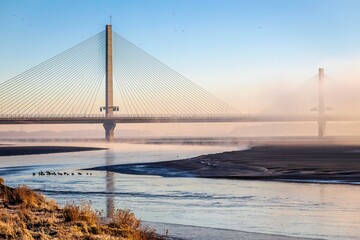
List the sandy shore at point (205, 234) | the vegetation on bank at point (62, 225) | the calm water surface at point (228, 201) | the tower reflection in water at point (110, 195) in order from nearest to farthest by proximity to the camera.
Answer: the vegetation on bank at point (62, 225), the sandy shore at point (205, 234), the calm water surface at point (228, 201), the tower reflection in water at point (110, 195)

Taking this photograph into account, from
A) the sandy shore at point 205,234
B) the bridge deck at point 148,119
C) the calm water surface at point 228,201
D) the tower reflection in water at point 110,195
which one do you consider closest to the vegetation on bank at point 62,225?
the sandy shore at point 205,234

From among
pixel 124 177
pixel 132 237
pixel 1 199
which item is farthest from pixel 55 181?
pixel 132 237

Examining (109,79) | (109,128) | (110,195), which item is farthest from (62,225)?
(109,128)

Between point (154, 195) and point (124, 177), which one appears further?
point (124, 177)

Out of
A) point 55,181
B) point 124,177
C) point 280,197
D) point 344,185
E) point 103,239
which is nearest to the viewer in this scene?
point 103,239

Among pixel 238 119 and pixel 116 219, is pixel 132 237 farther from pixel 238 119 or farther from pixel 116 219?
pixel 238 119

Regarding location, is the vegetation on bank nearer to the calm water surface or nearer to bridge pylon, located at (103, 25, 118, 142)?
the calm water surface

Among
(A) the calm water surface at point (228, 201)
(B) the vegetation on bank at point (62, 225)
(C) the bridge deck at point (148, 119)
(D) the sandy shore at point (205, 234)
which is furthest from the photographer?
(C) the bridge deck at point (148, 119)

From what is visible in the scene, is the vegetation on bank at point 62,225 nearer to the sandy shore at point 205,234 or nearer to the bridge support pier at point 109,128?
the sandy shore at point 205,234
